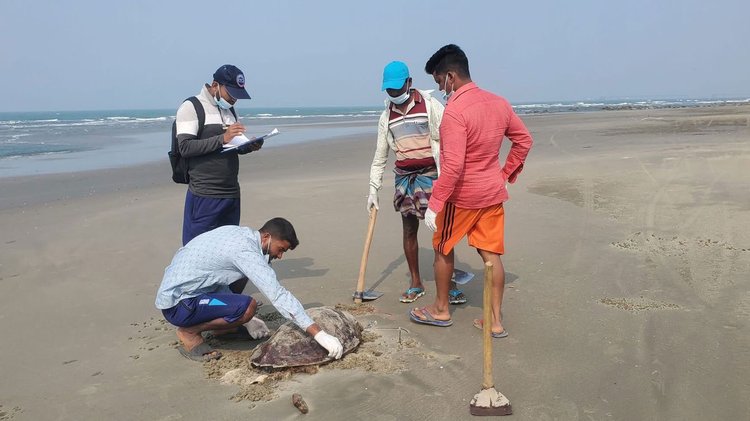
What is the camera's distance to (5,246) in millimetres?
7090

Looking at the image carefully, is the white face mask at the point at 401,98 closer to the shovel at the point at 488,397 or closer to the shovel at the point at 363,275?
the shovel at the point at 363,275

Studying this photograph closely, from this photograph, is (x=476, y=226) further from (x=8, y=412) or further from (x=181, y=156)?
(x=8, y=412)

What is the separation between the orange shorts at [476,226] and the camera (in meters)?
4.04

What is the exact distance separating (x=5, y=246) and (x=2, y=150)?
1664 cm

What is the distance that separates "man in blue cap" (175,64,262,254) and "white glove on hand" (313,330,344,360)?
1.53 m

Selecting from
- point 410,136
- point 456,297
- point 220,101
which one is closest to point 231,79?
point 220,101

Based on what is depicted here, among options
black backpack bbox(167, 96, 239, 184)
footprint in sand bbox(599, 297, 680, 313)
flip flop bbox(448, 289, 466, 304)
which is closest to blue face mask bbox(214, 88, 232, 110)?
black backpack bbox(167, 96, 239, 184)

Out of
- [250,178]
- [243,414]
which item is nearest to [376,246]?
[243,414]

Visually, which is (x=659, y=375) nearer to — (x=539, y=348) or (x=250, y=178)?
(x=539, y=348)

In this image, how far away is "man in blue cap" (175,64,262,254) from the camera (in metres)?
4.25

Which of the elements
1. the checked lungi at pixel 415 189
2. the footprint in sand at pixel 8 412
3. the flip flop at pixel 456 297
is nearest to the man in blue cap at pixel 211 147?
the checked lungi at pixel 415 189

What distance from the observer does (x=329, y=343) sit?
3.54 meters

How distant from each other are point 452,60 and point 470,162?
72cm

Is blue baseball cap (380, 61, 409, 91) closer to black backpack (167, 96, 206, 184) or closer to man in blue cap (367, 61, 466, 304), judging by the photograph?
man in blue cap (367, 61, 466, 304)
